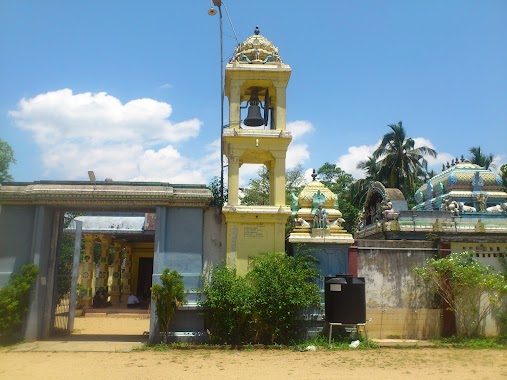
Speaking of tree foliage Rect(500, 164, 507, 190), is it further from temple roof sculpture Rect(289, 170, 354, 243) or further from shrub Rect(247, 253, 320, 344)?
shrub Rect(247, 253, 320, 344)

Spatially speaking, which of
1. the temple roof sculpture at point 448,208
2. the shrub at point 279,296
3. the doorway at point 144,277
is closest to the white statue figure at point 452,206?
the temple roof sculpture at point 448,208

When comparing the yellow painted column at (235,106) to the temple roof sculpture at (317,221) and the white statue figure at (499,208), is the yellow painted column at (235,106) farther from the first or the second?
the white statue figure at (499,208)

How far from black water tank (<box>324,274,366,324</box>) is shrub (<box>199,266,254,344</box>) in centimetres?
182

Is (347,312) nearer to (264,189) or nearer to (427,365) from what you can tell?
(427,365)

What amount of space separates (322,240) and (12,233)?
24.3 ft

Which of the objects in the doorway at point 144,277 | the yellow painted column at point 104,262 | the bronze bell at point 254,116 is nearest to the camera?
the bronze bell at point 254,116

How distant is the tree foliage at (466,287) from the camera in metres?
11.4

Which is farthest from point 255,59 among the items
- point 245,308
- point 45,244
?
point 45,244

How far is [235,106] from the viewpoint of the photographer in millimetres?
11781

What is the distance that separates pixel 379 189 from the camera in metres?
20.3

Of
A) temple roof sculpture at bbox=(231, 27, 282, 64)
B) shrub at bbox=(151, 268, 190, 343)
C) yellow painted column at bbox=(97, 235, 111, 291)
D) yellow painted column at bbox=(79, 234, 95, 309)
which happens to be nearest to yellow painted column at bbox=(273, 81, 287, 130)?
temple roof sculpture at bbox=(231, 27, 282, 64)

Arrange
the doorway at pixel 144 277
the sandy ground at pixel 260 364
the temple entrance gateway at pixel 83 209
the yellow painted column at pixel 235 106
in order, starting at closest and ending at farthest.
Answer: the sandy ground at pixel 260 364 → the temple entrance gateway at pixel 83 209 → the yellow painted column at pixel 235 106 → the doorway at pixel 144 277

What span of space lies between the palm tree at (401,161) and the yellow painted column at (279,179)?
24.8 meters

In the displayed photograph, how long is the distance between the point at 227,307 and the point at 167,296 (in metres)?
1.33
